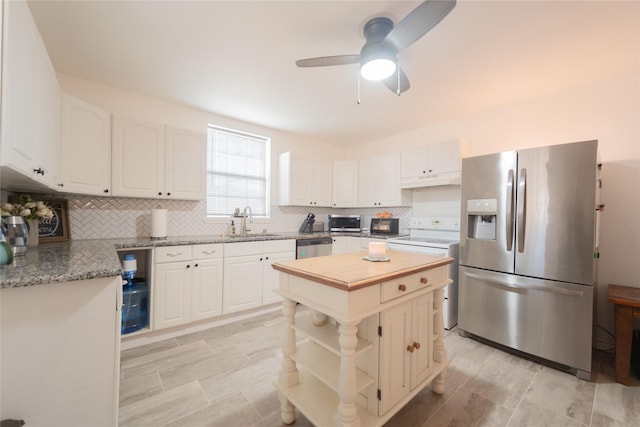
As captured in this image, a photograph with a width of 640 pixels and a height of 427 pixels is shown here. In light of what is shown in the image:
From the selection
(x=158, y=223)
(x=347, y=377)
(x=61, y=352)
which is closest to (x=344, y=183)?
(x=158, y=223)

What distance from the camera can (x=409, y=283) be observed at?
1.49 m

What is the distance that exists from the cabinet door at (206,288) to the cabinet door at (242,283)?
0.07 m

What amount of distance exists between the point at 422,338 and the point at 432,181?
2279mm

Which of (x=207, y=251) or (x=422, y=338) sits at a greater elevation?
(x=207, y=251)

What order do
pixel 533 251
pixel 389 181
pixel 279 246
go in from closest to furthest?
pixel 533 251 → pixel 279 246 → pixel 389 181

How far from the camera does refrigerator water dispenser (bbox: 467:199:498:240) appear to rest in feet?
8.02

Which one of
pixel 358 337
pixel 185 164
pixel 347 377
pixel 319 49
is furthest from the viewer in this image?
pixel 185 164

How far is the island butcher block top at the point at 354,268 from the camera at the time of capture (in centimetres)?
123

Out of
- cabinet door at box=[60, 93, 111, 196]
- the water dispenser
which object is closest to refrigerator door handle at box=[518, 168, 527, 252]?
the water dispenser

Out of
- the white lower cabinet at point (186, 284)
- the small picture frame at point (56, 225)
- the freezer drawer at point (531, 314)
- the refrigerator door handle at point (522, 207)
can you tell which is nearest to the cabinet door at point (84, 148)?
the small picture frame at point (56, 225)

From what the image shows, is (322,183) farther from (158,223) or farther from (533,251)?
(533,251)

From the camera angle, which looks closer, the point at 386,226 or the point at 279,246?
the point at 279,246

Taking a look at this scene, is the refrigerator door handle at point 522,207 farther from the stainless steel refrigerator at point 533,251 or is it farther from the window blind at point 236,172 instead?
the window blind at point 236,172

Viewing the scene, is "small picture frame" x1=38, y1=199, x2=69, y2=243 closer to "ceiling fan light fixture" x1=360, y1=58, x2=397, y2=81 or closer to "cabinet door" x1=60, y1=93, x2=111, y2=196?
"cabinet door" x1=60, y1=93, x2=111, y2=196
